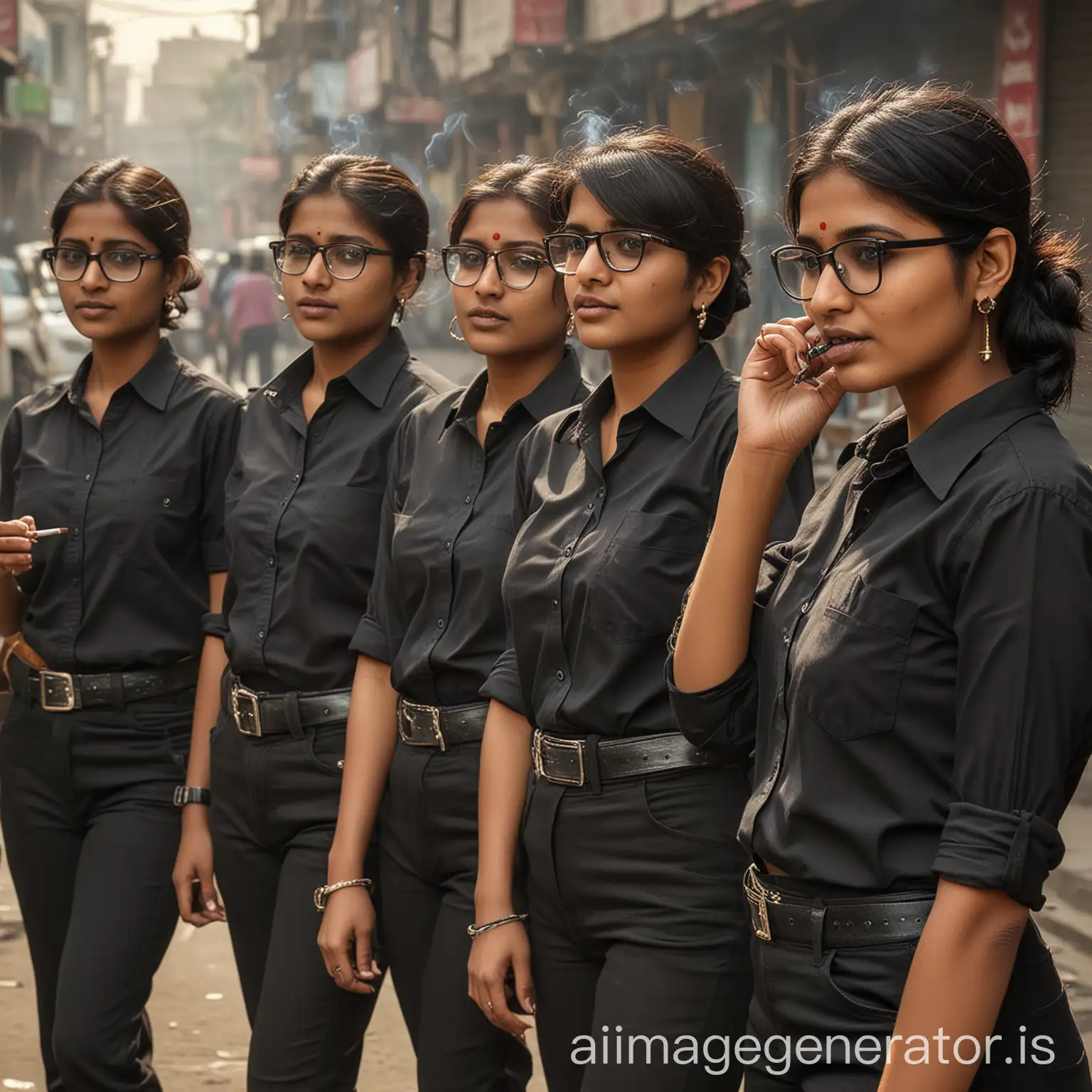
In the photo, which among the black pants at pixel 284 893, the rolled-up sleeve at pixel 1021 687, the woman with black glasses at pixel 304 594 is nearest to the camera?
the rolled-up sleeve at pixel 1021 687

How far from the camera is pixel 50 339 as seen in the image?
64.2ft

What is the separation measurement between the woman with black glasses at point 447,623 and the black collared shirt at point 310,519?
6.1 inches

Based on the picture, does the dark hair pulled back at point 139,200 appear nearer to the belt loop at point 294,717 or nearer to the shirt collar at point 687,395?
the belt loop at point 294,717

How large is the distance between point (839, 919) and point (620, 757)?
693mm

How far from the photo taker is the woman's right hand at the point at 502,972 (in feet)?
10.1

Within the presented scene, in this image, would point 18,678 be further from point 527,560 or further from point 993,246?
point 993,246

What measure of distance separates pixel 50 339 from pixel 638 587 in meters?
17.7

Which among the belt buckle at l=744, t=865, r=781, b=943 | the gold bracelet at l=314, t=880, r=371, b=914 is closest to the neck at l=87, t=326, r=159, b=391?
the gold bracelet at l=314, t=880, r=371, b=914

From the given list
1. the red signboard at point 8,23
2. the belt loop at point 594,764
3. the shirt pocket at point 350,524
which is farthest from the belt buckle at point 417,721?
the red signboard at point 8,23

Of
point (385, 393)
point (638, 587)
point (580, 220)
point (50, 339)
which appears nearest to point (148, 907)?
point (385, 393)

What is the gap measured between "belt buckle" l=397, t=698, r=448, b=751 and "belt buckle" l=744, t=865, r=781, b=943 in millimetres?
1058

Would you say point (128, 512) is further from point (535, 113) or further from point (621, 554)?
point (535, 113)

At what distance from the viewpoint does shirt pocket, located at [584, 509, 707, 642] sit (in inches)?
115

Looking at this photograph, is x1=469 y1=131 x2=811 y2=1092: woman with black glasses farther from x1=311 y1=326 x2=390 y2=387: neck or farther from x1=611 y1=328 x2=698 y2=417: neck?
x1=311 y1=326 x2=390 y2=387: neck
